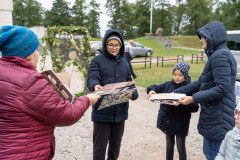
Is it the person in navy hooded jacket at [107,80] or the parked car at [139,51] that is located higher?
the parked car at [139,51]

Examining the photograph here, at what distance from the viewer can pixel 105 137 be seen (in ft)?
8.89

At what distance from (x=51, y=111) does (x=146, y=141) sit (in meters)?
3.05

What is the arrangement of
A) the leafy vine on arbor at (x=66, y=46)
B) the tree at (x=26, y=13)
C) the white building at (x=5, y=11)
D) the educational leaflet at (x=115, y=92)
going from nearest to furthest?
the educational leaflet at (x=115, y=92) < the leafy vine on arbor at (x=66, y=46) < the white building at (x=5, y=11) < the tree at (x=26, y=13)

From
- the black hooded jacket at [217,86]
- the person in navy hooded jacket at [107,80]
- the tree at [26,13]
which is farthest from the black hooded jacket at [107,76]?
the tree at [26,13]

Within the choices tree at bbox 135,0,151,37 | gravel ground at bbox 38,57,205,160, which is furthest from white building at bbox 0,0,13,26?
tree at bbox 135,0,151,37

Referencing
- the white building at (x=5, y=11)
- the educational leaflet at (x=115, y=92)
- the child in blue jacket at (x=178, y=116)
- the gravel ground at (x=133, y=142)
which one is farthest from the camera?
the white building at (x=5, y=11)

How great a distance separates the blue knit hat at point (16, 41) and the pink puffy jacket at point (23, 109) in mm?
49

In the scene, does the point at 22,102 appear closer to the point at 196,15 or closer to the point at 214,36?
the point at 214,36

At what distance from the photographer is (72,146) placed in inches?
156

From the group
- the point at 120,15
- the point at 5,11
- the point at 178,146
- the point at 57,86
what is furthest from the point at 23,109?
the point at 120,15

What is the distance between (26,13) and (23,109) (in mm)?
66806

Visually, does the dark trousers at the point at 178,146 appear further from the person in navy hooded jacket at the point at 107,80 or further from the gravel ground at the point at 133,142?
the person in navy hooded jacket at the point at 107,80

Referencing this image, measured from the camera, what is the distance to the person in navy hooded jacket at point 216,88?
219 centimetres

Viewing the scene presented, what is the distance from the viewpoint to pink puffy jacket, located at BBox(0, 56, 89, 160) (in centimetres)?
137
